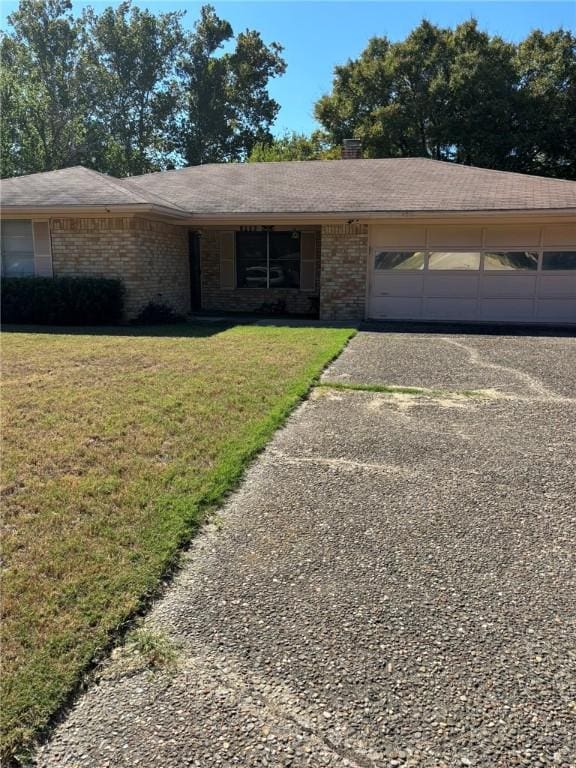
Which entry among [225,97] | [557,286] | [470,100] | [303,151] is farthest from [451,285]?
[225,97]

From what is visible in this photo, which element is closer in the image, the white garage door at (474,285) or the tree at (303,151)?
the white garage door at (474,285)

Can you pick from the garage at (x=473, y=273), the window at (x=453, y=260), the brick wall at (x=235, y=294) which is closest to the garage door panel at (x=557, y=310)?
the garage at (x=473, y=273)

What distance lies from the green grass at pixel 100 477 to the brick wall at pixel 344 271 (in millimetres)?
5650

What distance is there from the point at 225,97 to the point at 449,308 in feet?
110

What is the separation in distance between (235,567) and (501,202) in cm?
1195

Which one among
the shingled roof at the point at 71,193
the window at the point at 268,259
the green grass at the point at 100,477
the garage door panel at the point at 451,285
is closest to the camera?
the green grass at the point at 100,477

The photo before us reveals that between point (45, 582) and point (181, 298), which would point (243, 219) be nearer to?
point (181, 298)

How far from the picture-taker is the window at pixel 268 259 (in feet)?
52.4

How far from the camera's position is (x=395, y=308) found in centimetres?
1374

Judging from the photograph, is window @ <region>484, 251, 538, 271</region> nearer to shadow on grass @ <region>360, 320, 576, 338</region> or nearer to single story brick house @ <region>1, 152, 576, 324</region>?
single story brick house @ <region>1, 152, 576, 324</region>

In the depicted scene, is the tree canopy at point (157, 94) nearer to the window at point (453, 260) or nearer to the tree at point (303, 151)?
the tree at point (303, 151)

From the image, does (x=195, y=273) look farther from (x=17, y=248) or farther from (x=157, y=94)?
(x=157, y=94)

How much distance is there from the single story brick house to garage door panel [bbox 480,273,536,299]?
0.02 metres

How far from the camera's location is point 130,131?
135 ft
